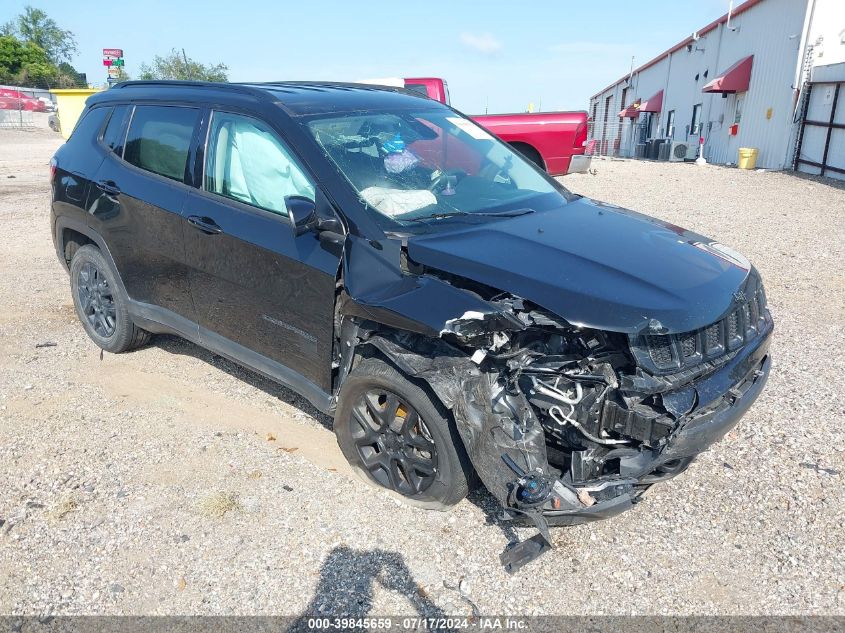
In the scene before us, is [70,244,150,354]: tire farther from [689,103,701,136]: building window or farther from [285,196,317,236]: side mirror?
[689,103,701,136]: building window

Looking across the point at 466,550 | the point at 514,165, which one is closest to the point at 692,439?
the point at 466,550

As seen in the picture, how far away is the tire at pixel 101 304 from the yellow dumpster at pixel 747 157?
2194cm

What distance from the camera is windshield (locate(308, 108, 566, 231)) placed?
11.5 feet

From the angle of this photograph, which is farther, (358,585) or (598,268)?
(598,268)

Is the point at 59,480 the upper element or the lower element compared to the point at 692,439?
lower

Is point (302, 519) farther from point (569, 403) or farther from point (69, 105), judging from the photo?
point (69, 105)

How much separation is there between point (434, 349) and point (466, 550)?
939 mm

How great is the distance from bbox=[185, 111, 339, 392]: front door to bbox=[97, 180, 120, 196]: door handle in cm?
86

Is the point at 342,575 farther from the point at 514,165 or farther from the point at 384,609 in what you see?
the point at 514,165

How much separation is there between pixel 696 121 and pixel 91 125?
30.5m

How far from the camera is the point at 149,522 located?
3258mm

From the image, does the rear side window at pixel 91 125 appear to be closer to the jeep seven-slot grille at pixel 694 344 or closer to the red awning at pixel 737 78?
the jeep seven-slot grille at pixel 694 344

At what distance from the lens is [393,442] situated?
130 inches

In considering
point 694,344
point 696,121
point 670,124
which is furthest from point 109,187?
point 670,124
